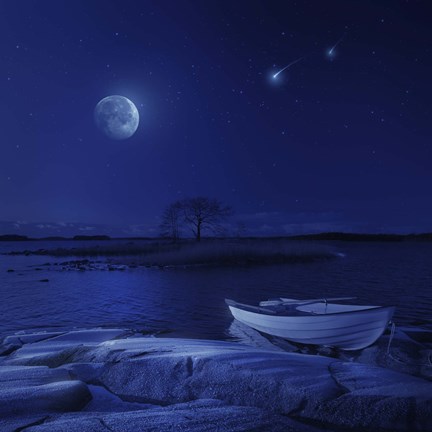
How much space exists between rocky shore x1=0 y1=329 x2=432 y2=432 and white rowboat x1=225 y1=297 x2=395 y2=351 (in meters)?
2.93

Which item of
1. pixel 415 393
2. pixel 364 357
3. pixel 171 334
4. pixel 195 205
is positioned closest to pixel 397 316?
pixel 364 357

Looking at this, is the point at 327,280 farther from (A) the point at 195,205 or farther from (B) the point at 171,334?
(A) the point at 195,205

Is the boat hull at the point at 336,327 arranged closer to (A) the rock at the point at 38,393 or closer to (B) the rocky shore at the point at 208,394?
(B) the rocky shore at the point at 208,394

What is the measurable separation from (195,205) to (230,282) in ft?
121

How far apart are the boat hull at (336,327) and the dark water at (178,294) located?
85.7 inches

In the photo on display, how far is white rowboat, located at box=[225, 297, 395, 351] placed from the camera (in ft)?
30.6

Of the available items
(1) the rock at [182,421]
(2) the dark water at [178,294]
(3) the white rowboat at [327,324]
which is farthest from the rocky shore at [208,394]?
(2) the dark water at [178,294]

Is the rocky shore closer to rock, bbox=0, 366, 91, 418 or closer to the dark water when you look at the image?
rock, bbox=0, 366, 91, 418

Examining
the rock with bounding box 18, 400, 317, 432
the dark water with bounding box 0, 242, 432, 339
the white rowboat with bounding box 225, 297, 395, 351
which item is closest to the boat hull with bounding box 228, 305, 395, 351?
the white rowboat with bounding box 225, 297, 395, 351

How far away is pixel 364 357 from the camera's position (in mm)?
9312

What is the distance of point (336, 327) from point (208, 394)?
5.38m

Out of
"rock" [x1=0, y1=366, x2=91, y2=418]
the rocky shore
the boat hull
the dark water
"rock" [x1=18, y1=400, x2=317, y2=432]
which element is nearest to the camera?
"rock" [x1=18, y1=400, x2=317, y2=432]

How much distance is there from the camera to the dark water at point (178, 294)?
581 inches

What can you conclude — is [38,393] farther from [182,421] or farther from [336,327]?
[336,327]
